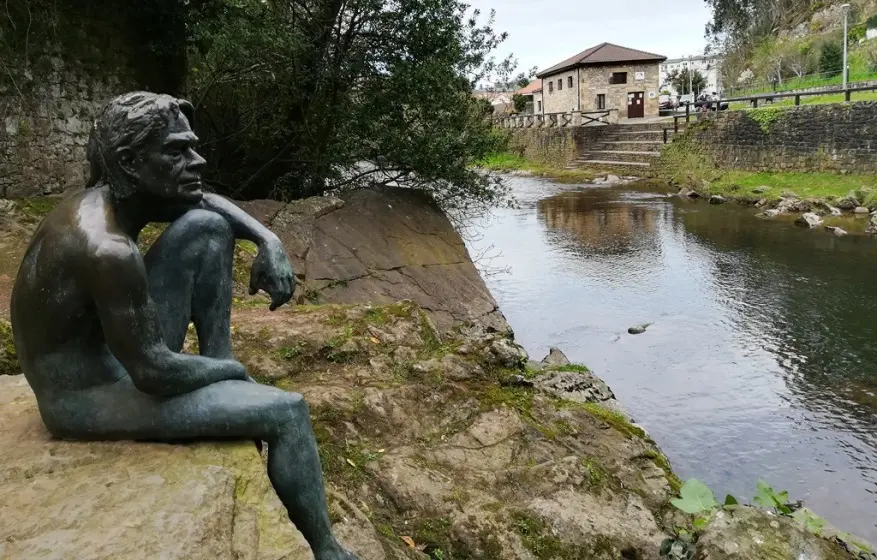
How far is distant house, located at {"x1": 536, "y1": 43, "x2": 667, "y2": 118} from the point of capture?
41781 mm

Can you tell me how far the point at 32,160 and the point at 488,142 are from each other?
19.5ft

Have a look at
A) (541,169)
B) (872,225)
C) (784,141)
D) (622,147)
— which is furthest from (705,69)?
(872,225)

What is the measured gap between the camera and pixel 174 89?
1009 cm

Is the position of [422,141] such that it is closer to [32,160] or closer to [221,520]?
[32,160]

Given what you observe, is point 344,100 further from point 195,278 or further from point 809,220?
point 809,220

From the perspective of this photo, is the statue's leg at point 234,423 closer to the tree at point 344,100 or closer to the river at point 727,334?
the river at point 727,334

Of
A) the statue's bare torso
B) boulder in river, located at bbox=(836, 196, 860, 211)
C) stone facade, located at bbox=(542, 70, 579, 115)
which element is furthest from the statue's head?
stone facade, located at bbox=(542, 70, 579, 115)

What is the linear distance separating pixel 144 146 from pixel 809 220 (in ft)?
57.1

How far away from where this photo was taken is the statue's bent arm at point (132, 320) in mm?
2275

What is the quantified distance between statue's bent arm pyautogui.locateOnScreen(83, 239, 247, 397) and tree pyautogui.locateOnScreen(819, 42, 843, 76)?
39792 mm

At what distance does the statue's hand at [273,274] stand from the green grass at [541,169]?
78.4ft

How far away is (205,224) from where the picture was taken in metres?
2.66

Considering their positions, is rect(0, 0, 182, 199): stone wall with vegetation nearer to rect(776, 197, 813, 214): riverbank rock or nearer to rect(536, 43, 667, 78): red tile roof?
rect(776, 197, 813, 214): riverbank rock

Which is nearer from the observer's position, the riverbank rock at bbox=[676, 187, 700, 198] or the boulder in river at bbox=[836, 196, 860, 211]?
the boulder in river at bbox=[836, 196, 860, 211]
